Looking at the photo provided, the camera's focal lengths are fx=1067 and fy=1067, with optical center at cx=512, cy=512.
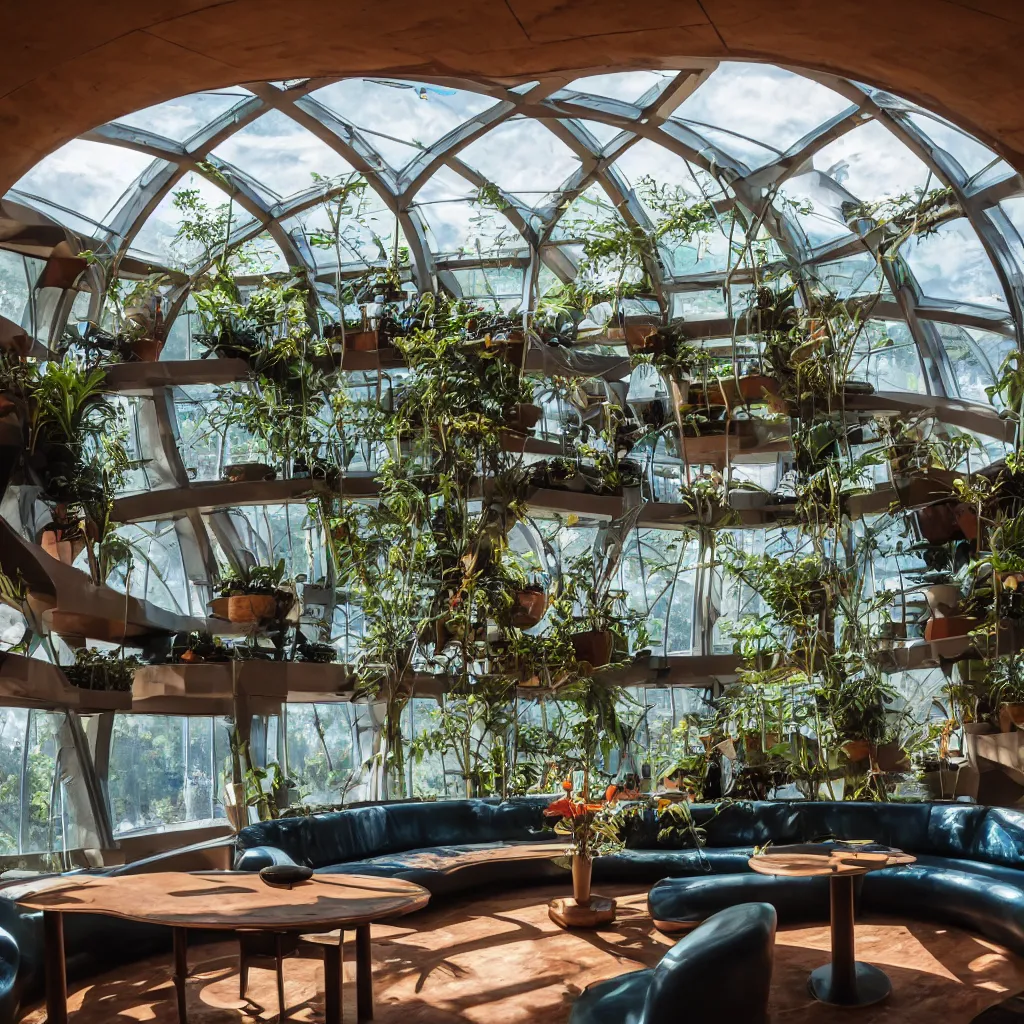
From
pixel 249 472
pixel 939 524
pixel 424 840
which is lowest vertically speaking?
pixel 424 840

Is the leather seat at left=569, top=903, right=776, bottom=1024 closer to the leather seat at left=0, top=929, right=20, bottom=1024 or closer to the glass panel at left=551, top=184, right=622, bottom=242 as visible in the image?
the leather seat at left=0, top=929, right=20, bottom=1024

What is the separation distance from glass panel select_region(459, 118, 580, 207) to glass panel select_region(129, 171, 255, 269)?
265 cm

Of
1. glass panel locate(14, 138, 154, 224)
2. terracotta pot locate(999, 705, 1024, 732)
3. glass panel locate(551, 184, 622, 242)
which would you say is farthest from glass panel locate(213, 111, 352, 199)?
terracotta pot locate(999, 705, 1024, 732)

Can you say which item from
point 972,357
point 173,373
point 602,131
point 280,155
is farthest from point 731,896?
point 280,155

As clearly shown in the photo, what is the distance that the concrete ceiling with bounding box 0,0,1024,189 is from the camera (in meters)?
1.99

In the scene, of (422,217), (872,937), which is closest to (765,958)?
(872,937)

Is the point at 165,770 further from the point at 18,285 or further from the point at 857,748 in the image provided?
the point at 857,748

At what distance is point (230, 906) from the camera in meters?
3.85

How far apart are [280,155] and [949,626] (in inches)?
325

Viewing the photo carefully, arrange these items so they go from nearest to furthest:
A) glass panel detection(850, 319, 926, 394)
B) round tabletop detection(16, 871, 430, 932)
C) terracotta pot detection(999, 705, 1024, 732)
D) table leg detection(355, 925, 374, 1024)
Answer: round tabletop detection(16, 871, 430, 932), table leg detection(355, 925, 374, 1024), terracotta pot detection(999, 705, 1024, 732), glass panel detection(850, 319, 926, 394)

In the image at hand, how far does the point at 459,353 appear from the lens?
9938 millimetres

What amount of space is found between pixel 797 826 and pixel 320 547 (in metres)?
6.65

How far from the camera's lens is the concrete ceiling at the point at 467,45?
6.53 feet

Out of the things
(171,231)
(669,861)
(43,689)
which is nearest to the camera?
(669,861)
